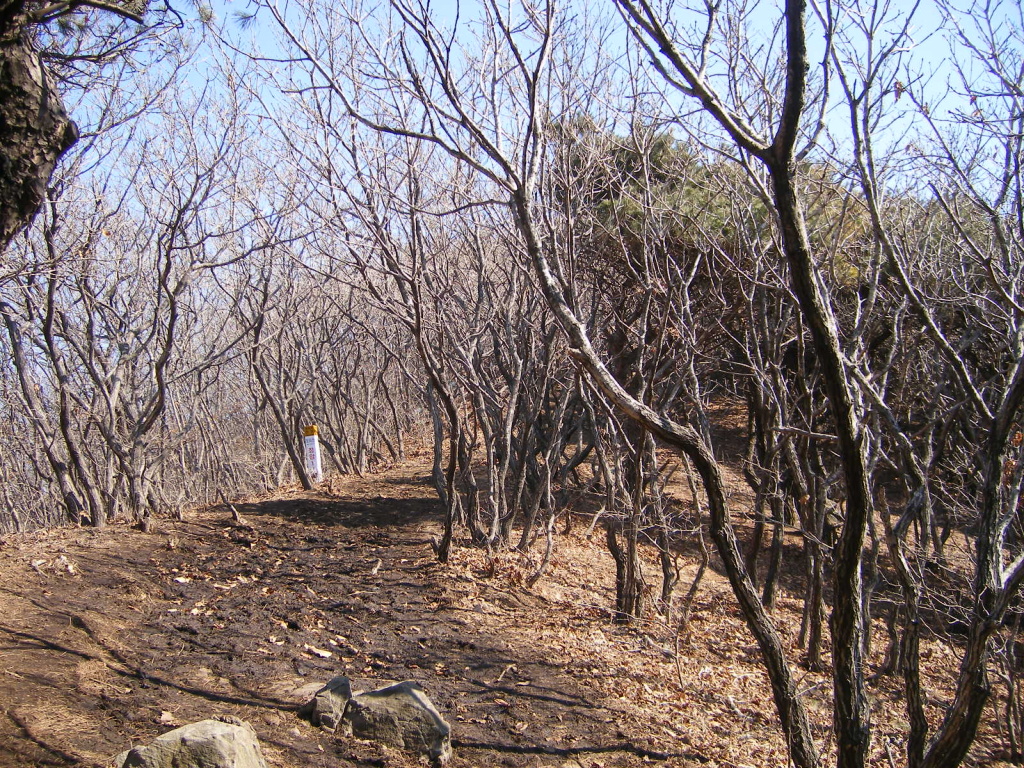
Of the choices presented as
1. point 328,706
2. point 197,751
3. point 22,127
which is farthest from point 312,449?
point 22,127

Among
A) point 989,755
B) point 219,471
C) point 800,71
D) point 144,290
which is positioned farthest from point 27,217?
point 219,471

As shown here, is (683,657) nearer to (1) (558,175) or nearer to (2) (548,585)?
(2) (548,585)

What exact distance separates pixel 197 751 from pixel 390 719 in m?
1.23

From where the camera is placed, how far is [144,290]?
436 inches

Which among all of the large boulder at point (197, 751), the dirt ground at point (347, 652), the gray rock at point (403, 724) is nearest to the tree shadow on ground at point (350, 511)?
the dirt ground at point (347, 652)

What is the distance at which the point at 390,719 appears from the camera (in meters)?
4.35

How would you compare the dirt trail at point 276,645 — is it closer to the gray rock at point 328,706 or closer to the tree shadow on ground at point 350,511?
the gray rock at point 328,706

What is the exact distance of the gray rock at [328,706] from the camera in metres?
4.39

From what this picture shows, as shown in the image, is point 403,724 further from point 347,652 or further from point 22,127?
point 22,127

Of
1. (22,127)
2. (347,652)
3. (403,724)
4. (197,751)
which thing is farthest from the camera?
(347,652)

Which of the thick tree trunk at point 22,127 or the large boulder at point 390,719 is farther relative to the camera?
the large boulder at point 390,719

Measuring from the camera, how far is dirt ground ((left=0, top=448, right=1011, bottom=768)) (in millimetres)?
4340

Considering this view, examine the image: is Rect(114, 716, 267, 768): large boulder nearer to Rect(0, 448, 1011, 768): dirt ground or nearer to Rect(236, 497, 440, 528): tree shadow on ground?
Rect(0, 448, 1011, 768): dirt ground

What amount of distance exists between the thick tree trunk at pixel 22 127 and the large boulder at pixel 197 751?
2.11 m
